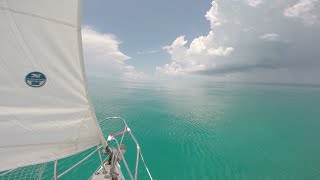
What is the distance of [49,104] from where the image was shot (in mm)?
3133

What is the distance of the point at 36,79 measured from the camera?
2.97 meters

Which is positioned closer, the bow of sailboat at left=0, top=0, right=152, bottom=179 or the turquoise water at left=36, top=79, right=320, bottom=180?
the bow of sailboat at left=0, top=0, right=152, bottom=179

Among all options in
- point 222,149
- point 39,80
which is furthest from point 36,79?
point 222,149

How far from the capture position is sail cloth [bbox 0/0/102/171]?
2744 mm

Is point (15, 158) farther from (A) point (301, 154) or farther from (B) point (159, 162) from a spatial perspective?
(A) point (301, 154)

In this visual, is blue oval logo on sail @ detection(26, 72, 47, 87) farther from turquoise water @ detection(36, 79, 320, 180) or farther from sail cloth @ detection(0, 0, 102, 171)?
turquoise water @ detection(36, 79, 320, 180)

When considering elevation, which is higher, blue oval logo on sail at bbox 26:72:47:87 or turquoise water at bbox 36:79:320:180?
blue oval logo on sail at bbox 26:72:47:87

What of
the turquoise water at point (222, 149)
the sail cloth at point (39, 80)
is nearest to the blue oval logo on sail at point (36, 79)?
the sail cloth at point (39, 80)

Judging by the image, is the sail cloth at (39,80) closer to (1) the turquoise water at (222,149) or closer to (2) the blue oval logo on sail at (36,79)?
(2) the blue oval logo on sail at (36,79)

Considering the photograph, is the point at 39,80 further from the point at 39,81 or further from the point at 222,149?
the point at 222,149

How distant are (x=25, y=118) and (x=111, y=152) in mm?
2186

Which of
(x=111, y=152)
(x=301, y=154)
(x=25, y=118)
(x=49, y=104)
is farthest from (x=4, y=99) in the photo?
(x=301, y=154)

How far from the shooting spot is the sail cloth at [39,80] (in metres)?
2.74

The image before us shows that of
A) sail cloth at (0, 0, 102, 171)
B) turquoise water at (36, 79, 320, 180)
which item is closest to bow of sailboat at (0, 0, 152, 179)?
sail cloth at (0, 0, 102, 171)
